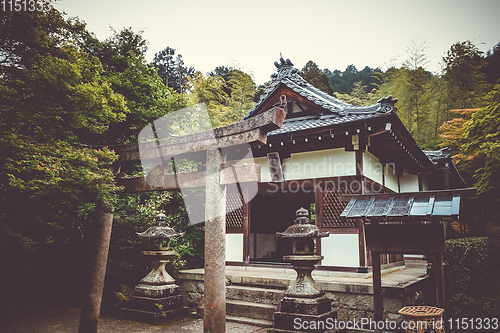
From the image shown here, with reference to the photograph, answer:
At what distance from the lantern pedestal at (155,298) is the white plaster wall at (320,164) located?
14.4ft

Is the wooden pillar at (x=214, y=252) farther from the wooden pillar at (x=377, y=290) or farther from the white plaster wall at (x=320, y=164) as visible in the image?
the white plaster wall at (x=320, y=164)

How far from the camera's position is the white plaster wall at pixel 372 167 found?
30.7 ft

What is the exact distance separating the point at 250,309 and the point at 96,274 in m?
3.52

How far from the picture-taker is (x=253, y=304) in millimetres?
7457

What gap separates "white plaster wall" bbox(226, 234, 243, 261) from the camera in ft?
34.9

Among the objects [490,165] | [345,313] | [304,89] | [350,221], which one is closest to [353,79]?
[490,165]

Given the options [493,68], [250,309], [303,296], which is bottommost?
[250,309]

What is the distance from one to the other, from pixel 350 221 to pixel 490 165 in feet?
30.1

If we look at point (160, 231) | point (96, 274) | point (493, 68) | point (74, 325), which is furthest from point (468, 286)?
point (493, 68)

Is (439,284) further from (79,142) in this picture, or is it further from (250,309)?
(79,142)

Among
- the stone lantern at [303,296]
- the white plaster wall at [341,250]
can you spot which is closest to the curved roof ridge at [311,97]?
the white plaster wall at [341,250]

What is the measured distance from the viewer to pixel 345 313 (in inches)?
262

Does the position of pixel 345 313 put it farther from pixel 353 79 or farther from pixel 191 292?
pixel 353 79

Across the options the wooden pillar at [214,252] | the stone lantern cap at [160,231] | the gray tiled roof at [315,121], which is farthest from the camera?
the gray tiled roof at [315,121]
